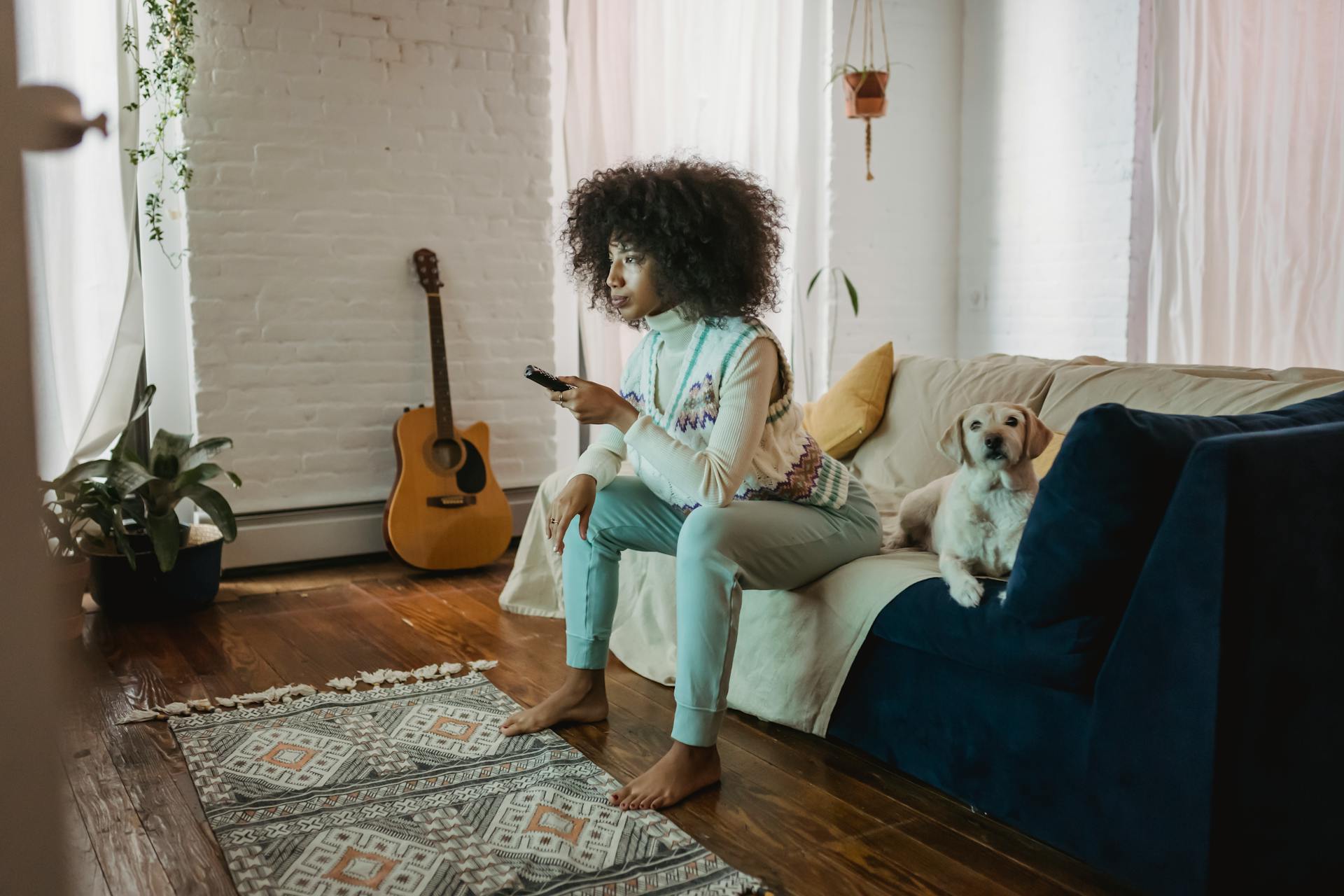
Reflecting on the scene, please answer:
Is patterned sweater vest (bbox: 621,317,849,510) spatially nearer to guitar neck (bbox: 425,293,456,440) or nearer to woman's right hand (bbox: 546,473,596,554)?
woman's right hand (bbox: 546,473,596,554)

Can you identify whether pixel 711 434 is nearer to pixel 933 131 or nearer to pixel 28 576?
pixel 28 576

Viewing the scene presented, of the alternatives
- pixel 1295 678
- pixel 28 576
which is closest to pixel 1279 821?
pixel 1295 678

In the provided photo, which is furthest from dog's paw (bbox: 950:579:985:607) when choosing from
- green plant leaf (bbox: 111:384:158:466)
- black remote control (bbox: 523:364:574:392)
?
green plant leaf (bbox: 111:384:158:466)

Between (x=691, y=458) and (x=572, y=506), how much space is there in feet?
0.88

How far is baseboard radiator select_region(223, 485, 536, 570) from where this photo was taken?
12.0 feet

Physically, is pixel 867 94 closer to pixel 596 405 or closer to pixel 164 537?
pixel 596 405

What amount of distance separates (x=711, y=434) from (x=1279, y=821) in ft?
3.49

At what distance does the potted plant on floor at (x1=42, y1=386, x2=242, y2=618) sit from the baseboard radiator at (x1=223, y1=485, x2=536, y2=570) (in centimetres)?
40

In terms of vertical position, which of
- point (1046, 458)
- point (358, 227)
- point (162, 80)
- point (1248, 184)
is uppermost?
point (162, 80)

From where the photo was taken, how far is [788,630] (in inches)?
85.9

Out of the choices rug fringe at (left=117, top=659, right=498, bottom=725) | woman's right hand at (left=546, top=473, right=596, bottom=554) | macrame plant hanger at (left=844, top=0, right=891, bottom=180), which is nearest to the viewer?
woman's right hand at (left=546, top=473, right=596, bottom=554)

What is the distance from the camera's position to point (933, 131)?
16.4ft

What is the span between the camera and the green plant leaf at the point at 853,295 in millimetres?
4438

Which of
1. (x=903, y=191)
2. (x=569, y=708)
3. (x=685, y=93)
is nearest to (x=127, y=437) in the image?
(x=569, y=708)
